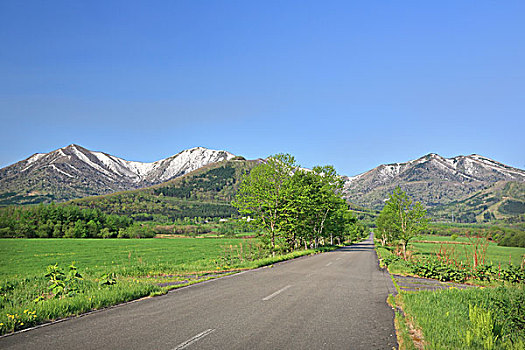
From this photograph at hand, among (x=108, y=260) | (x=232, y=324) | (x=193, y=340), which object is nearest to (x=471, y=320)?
(x=232, y=324)

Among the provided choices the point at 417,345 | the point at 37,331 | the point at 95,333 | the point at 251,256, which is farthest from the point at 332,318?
the point at 251,256

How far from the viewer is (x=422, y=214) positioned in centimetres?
4384

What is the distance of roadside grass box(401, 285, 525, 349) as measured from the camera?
6.35 m

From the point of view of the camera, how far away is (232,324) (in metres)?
7.87

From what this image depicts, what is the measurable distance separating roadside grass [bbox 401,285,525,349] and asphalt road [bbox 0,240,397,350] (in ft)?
2.52

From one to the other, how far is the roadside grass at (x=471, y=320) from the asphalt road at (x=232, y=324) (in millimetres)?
767

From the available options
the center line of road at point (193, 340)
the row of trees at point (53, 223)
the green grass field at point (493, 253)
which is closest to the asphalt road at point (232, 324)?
the center line of road at point (193, 340)

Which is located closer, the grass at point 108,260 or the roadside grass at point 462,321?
the roadside grass at point 462,321

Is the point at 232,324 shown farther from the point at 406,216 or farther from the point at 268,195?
the point at 406,216

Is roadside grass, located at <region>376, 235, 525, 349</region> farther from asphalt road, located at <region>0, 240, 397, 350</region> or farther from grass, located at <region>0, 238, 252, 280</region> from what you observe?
grass, located at <region>0, 238, 252, 280</region>

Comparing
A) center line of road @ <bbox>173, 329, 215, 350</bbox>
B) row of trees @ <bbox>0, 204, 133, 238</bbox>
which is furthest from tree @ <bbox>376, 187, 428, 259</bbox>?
row of trees @ <bbox>0, 204, 133, 238</bbox>

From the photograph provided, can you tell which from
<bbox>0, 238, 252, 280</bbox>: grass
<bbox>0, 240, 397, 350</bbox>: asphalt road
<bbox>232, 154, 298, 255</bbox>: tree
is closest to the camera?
<bbox>0, 240, 397, 350</bbox>: asphalt road

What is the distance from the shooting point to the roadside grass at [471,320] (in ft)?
20.8

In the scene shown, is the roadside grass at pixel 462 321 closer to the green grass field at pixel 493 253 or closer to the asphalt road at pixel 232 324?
the asphalt road at pixel 232 324
